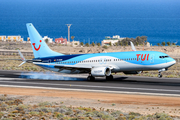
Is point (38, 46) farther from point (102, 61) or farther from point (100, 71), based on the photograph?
point (100, 71)

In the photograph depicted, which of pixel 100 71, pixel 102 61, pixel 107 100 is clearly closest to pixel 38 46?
pixel 102 61

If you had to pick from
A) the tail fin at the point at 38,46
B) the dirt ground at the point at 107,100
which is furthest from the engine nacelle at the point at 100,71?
the dirt ground at the point at 107,100

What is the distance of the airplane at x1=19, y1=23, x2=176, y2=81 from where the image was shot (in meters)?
43.6

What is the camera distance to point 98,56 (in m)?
46.7

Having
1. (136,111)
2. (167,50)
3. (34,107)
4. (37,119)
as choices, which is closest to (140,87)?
(136,111)

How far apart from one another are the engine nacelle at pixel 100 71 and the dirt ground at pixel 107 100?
9684mm

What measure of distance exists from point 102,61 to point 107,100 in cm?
1673

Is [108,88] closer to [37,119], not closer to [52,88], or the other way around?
[52,88]

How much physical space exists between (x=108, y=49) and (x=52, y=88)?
7484cm

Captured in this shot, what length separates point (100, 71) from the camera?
44.2 metres

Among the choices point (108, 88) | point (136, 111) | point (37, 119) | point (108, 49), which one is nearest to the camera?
point (37, 119)

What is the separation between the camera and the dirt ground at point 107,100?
25688mm

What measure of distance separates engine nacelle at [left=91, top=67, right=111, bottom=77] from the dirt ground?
381 inches

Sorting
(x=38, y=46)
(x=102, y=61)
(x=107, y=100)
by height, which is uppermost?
(x=38, y=46)
